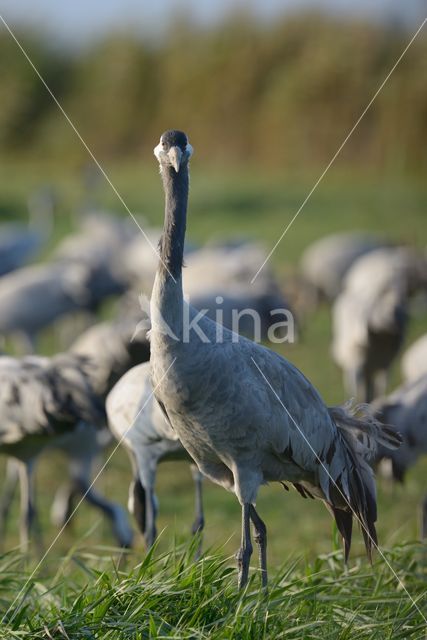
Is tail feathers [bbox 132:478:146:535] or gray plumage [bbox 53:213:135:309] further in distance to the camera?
gray plumage [bbox 53:213:135:309]

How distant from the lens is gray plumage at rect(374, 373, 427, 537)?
217 inches

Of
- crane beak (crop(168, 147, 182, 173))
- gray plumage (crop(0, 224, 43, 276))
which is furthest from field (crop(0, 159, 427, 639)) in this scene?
crane beak (crop(168, 147, 182, 173))

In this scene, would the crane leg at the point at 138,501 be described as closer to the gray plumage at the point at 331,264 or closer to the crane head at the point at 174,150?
the crane head at the point at 174,150

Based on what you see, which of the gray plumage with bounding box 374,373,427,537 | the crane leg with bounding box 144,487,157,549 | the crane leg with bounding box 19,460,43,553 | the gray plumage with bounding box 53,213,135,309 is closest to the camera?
the crane leg with bounding box 144,487,157,549

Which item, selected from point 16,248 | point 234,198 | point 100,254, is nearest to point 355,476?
point 100,254

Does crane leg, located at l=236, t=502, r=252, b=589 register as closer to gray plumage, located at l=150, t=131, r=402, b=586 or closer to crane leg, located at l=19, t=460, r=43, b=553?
gray plumage, located at l=150, t=131, r=402, b=586

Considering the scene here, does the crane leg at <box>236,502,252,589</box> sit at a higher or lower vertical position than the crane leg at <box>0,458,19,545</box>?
higher

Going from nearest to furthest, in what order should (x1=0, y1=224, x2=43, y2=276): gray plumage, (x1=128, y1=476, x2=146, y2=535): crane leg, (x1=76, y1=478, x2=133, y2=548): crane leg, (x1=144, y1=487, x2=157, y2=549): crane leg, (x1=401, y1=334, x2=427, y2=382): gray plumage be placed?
(x1=144, y1=487, x2=157, y2=549): crane leg < (x1=128, y1=476, x2=146, y2=535): crane leg < (x1=76, y1=478, x2=133, y2=548): crane leg < (x1=401, y1=334, x2=427, y2=382): gray plumage < (x1=0, y1=224, x2=43, y2=276): gray plumage

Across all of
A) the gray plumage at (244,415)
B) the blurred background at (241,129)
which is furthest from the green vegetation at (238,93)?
the gray plumage at (244,415)

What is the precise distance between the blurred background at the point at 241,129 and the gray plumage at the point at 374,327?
839 millimetres

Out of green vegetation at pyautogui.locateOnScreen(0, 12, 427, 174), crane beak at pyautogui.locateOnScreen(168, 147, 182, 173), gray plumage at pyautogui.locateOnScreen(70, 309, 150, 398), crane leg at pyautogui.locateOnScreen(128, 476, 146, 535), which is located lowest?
crane leg at pyautogui.locateOnScreen(128, 476, 146, 535)

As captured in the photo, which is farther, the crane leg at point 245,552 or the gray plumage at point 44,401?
the gray plumage at point 44,401

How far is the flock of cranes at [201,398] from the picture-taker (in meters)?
3.62

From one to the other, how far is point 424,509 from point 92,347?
2200 mm
